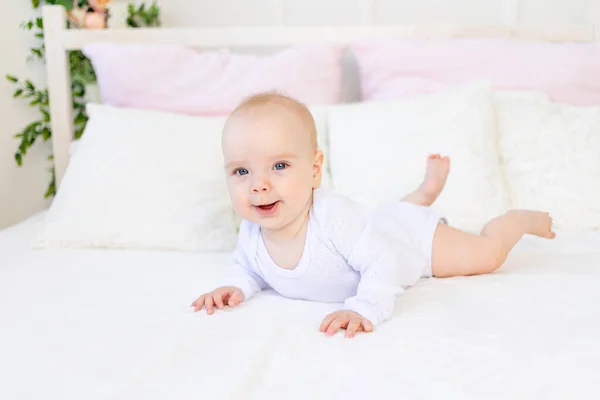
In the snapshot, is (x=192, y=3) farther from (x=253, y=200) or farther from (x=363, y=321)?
(x=363, y=321)

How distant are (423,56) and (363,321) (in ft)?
3.77

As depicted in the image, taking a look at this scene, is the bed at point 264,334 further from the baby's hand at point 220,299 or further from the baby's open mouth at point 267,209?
the baby's open mouth at point 267,209

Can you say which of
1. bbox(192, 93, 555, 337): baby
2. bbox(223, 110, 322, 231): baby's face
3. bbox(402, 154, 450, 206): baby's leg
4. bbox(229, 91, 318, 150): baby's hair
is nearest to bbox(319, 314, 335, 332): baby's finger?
bbox(192, 93, 555, 337): baby

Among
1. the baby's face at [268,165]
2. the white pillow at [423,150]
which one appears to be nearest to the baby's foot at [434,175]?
the white pillow at [423,150]

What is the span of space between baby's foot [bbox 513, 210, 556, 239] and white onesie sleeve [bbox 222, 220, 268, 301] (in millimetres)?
603

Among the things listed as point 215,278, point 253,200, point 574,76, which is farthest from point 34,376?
point 574,76

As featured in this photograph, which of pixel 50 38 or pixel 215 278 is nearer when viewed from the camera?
pixel 215 278

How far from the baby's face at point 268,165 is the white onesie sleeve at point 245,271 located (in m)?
0.12

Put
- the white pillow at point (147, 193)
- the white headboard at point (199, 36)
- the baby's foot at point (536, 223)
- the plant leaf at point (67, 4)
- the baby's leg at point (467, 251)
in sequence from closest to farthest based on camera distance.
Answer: the baby's leg at point (467, 251)
the baby's foot at point (536, 223)
the white pillow at point (147, 193)
the white headboard at point (199, 36)
the plant leaf at point (67, 4)

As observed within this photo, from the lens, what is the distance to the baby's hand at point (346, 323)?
907 mm

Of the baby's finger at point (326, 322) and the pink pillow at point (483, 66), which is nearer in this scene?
the baby's finger at point (326, 322)

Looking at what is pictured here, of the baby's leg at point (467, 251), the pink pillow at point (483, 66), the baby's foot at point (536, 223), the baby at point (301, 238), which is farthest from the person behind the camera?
the pink pillow at point (483, 66)

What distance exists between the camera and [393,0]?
2.23 m

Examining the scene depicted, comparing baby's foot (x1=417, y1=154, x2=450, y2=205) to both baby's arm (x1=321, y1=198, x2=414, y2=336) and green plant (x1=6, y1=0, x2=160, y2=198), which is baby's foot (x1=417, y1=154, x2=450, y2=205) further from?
green plant (x1=6, y1=0, x2=160, y2=198)
